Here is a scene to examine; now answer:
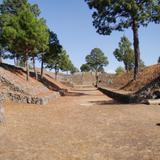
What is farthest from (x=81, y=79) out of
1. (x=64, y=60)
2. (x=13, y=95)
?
(x=13, y=95)

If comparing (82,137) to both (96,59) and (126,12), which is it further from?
(96,59)

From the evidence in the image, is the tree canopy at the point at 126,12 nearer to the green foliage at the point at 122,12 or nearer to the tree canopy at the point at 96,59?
the green foliage at the point at 122,12

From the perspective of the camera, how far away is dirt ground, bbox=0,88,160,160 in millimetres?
9164

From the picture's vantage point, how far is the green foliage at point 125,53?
297 feet

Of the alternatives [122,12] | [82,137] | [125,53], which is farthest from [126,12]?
[125,53]

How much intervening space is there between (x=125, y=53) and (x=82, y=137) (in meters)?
81.1

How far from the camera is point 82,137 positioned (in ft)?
38.0

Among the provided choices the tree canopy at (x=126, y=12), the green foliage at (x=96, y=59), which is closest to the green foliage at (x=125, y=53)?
the green foliage at (x=96, y=59)

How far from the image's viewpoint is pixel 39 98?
24.5 m

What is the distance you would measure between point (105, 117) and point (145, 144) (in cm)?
638

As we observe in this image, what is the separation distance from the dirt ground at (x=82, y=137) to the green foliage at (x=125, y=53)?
244 feet

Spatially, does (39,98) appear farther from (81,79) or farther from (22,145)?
(81,79)

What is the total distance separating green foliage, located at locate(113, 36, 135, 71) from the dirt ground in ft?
244

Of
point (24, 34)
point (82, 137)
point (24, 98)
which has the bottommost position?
point (82, 137)
